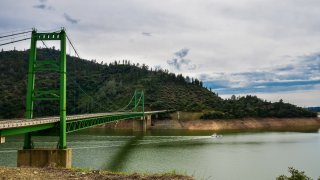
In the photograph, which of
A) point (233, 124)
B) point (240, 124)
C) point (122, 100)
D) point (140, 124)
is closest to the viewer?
point (140, 124)

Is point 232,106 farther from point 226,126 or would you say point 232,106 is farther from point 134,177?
point 134,177

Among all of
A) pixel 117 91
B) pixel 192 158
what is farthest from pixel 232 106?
pixel 192 158

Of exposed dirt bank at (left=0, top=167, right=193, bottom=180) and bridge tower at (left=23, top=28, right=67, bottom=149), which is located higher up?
bridge tower at (left=23, top=28, right=67, bottom=149)

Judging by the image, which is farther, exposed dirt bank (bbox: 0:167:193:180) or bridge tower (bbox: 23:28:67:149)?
bridge tower (bbox: 23:28:67:149)

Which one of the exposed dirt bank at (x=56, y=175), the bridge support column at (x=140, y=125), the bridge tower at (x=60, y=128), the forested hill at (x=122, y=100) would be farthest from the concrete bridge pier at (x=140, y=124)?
the exposed dirt bank at (x=56, y=175)

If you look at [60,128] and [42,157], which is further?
[60,128]

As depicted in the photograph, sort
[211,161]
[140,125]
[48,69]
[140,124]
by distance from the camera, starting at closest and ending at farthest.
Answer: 1. [48,69]
2. [211,161]
3. [140,125]
4. [140,124]

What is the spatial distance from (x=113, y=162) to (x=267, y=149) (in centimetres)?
3108

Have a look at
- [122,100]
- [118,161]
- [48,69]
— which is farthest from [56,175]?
[122,100]

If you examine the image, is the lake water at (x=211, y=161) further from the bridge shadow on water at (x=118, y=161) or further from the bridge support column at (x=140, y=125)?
the bridge support column at (x=140, y=125)

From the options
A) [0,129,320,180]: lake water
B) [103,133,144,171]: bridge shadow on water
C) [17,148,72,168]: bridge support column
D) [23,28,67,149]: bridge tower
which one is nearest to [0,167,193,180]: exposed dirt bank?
[0,129,320,180]: lake water

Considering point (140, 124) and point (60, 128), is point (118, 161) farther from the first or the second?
point (140, 124)

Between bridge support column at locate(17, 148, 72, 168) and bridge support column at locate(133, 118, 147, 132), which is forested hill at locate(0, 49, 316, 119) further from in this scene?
bridge support column at locate(17, 148, 72, 168)

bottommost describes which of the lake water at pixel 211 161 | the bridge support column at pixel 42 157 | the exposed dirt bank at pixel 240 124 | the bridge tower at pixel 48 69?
the lake water at pixel 211 161
